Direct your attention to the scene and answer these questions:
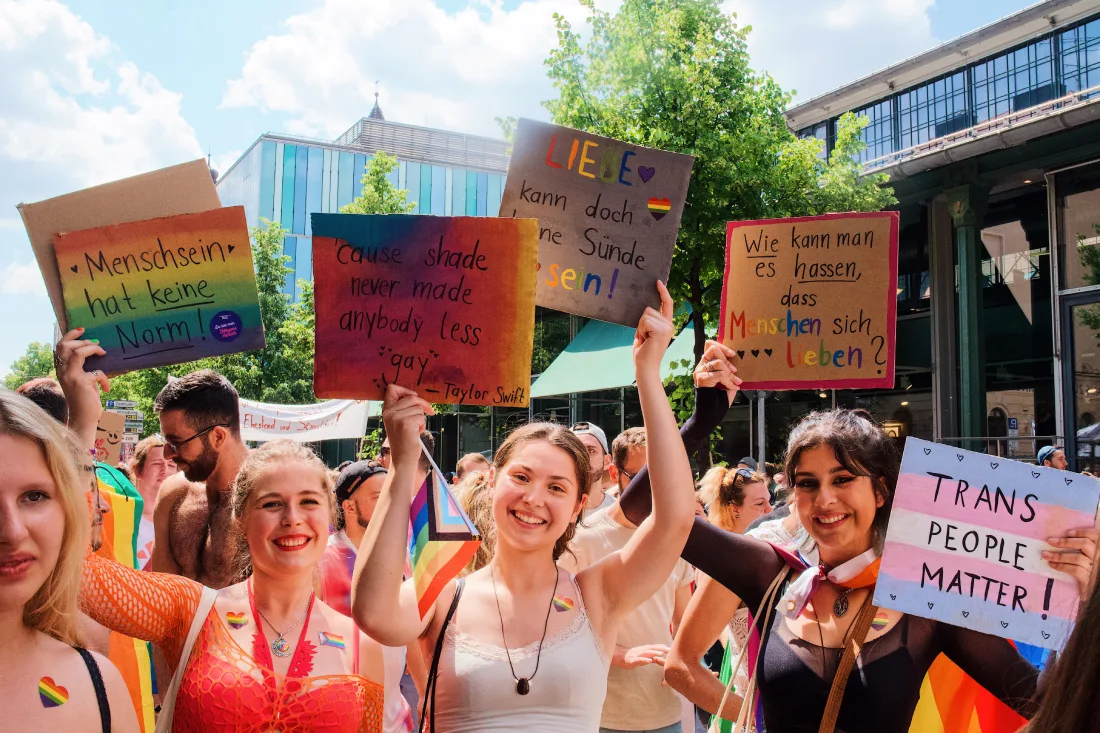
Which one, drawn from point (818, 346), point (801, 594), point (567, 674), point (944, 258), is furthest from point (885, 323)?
point (944, 258)

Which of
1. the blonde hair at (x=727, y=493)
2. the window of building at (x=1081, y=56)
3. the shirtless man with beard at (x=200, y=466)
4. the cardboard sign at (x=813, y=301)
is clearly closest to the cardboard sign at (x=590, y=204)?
the cardboard sign at (x=813, y=301)

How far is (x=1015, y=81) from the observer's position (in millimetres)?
15109

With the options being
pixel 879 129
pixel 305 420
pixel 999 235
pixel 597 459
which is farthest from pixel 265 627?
pixel 879 129

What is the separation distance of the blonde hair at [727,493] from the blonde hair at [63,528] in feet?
15.1

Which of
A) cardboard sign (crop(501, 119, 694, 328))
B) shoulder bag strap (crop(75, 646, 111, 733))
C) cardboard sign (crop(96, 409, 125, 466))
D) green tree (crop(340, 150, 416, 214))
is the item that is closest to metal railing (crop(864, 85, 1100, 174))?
green tree (crop(340, 150, 416, 214))

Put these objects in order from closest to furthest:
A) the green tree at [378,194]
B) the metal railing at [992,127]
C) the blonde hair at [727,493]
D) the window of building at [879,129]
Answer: the blonde hair at [727,493], the metal railing at [992,127], the window of building at [879,129], the green tree at [378,194]

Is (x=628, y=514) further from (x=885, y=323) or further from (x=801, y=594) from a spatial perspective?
(x=885, y=323)

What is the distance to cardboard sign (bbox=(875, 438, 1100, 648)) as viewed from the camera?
2.33 meters

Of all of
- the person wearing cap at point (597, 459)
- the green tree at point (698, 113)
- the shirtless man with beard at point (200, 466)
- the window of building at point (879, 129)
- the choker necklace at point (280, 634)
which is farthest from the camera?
the window of building at point (879, 129)

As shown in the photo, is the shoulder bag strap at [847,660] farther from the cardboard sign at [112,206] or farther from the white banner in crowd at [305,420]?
the white banner in crowd at [305,420]

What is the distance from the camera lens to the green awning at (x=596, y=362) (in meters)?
15.8

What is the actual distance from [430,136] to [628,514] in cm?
5283

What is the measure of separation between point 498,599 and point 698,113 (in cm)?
981

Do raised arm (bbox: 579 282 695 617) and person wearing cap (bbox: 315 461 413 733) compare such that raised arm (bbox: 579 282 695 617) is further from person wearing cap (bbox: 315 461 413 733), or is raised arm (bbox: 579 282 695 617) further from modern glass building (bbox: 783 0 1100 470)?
modern glass building (bbox: 783 0 1100 470)
